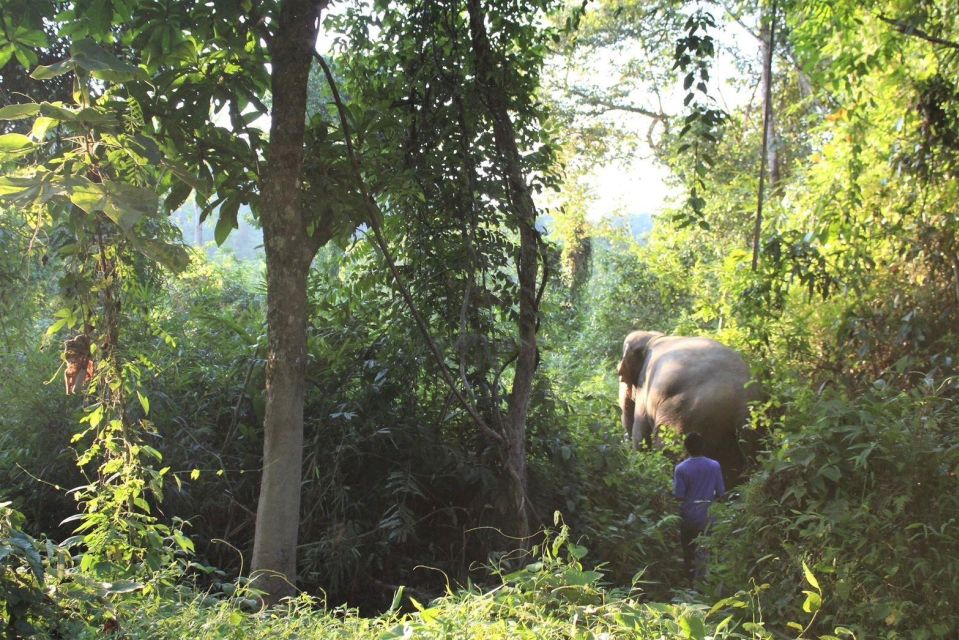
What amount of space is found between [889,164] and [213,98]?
4.44 meters

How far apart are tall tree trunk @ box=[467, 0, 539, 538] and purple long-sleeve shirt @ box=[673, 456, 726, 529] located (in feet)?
5.68

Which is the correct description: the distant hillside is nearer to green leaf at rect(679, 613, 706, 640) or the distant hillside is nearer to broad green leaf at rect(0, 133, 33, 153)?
broad green leaf at rect(0, 133, 33, 153)

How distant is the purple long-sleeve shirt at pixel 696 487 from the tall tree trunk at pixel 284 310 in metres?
3.52

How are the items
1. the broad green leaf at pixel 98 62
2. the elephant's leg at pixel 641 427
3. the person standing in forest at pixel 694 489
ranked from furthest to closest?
the elephant's leg at pixel 641 427 < the person standing in forest at pixel 694 489 < the broad green leaf at pixel 98 62

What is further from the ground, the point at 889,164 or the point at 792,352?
the point at 889,164

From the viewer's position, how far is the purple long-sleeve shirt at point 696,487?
6.35 metres

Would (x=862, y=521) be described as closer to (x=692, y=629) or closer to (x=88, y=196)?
(x=692, y=629)

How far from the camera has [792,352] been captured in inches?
263

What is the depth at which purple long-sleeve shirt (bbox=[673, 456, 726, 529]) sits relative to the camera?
635 cm

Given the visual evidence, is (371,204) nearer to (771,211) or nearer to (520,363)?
(520,363)

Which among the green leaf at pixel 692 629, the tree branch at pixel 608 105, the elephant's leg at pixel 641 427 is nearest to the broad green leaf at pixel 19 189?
the green leaf at pixel 692 629

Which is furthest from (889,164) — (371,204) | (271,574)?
(271,574)

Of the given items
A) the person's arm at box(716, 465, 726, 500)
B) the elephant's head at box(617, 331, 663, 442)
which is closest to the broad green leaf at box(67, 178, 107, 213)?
the person's arm at box(716, 465, 726, 500)

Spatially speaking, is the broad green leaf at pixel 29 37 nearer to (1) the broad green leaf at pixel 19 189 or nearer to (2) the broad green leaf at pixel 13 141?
(2) the broad green leaf at pixel 13 141
